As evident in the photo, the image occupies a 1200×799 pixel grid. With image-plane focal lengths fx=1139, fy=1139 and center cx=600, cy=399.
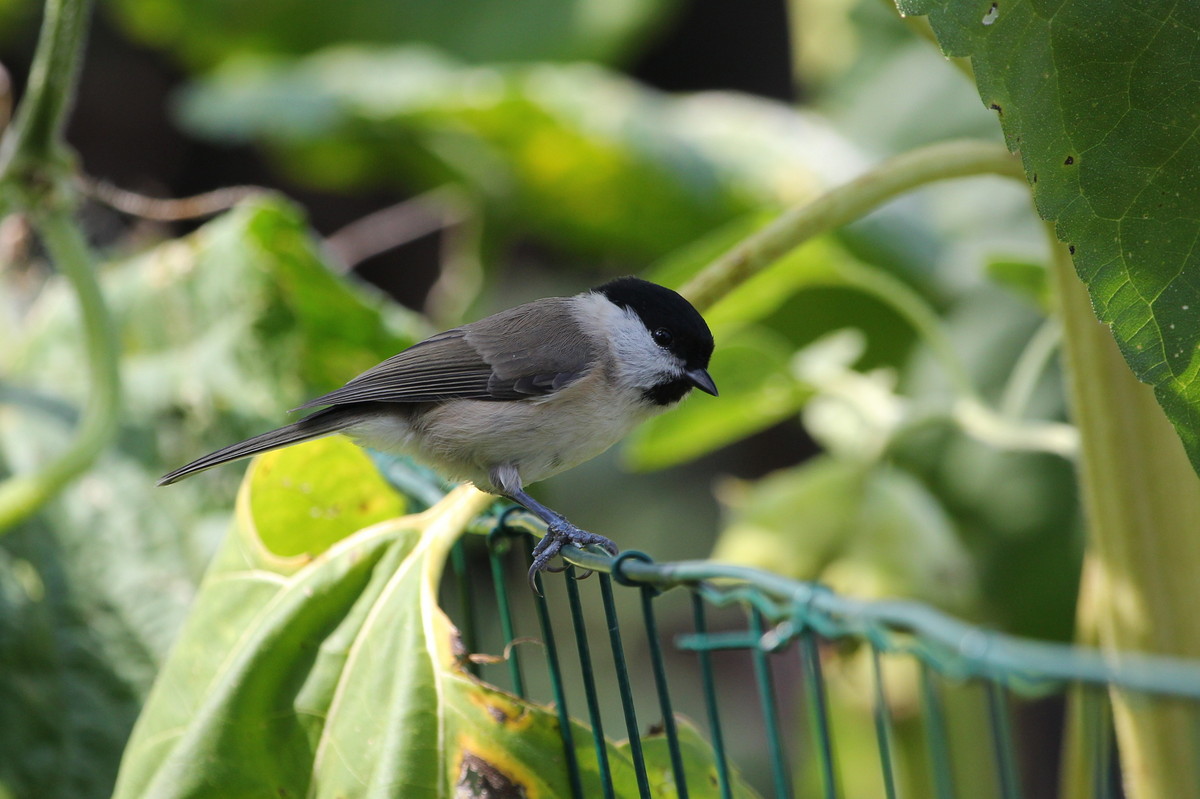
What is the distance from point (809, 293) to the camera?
11.0 ft

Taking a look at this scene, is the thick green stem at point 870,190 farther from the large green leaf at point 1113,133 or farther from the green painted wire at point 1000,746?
the green painted wire at point 1000,746

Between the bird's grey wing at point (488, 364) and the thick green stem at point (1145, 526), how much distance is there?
836 mm

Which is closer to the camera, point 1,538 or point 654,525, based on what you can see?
point 1,538

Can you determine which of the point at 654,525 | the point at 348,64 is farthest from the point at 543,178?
the point at 654,525

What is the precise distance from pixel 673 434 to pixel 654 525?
2303 millimetres

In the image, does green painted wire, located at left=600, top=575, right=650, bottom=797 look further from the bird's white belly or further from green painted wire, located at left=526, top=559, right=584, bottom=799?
the bird's white belly

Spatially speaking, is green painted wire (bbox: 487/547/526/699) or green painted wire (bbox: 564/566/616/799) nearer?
green painted wire (bbox: 564/566/616/799)

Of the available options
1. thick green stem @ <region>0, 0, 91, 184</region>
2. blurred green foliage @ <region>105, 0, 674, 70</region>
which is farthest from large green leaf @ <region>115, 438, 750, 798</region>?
blurred green foliage @ <region>105, 0, 674, 70</region>

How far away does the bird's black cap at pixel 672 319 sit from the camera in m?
1.68

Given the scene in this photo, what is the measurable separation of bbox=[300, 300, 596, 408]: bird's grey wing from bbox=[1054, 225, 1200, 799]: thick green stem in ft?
2.74

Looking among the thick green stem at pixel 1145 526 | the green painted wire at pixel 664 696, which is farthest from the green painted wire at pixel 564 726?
the thick green stem at pixel 1145 526

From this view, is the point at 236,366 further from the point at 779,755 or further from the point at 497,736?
the point at 779,755

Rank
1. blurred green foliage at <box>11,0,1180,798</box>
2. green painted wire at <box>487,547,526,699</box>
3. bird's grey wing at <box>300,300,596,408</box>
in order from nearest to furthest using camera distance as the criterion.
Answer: green painted wire at <box>487,547,526,699</box>
bird's grey wing at <box>300,300,596,408</box>
blurred green foliage at <box>11,0,1180,798</box>

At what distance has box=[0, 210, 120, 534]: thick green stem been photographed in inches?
74.0
